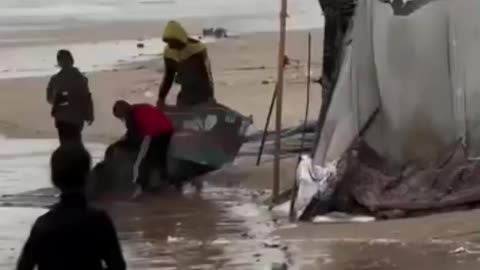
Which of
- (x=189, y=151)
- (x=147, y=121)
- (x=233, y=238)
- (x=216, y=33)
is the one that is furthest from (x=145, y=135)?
(x=216, y=33)

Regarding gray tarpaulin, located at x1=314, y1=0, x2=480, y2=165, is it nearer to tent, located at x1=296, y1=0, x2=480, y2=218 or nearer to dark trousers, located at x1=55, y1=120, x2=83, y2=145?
tent, located at x1=296, y1=0, x2=480, y2=218

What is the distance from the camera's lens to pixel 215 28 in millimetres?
34875

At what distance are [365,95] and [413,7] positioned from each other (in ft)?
2.87

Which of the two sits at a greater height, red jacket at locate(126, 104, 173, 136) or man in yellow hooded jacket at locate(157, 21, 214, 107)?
man in yellow hooded jacket at locate(157, 21, 214, 107)

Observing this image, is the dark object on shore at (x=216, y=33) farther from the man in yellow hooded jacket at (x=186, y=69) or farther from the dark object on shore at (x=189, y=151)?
the dark object on shore at (x=189, y=151)

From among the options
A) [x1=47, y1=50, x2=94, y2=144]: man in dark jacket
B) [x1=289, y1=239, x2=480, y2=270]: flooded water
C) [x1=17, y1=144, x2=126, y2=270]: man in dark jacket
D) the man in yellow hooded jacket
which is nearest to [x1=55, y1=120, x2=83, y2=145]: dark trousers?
[x1=47, y1=50, x2=94, y2=144]: man in dark jacket

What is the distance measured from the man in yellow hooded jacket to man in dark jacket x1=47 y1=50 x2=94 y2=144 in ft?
2.61

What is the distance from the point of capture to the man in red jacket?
12242 millimetres

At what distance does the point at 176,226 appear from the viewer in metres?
11.1

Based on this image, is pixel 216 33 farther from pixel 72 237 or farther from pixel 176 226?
pixel 72 237

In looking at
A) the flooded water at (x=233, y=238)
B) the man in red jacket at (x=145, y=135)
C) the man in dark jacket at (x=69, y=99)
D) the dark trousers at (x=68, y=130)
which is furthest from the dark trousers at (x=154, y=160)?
the man in dark jacket at (x=69, y=99)

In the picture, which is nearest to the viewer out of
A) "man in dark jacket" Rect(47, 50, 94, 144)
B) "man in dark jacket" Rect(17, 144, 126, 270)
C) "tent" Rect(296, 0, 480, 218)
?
"man in dark jacket" Rect(17, 144, 126, 270)

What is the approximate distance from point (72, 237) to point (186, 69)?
8.14 metres

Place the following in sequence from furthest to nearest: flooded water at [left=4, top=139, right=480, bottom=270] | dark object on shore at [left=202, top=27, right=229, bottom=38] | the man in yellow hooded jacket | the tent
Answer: dark object on shore at [left=202, top=27, right=229, bottom=38]
the man in yellow hooded jacket
the tent
flooded water at [left=4, top=139, right=480, bottom=270]
